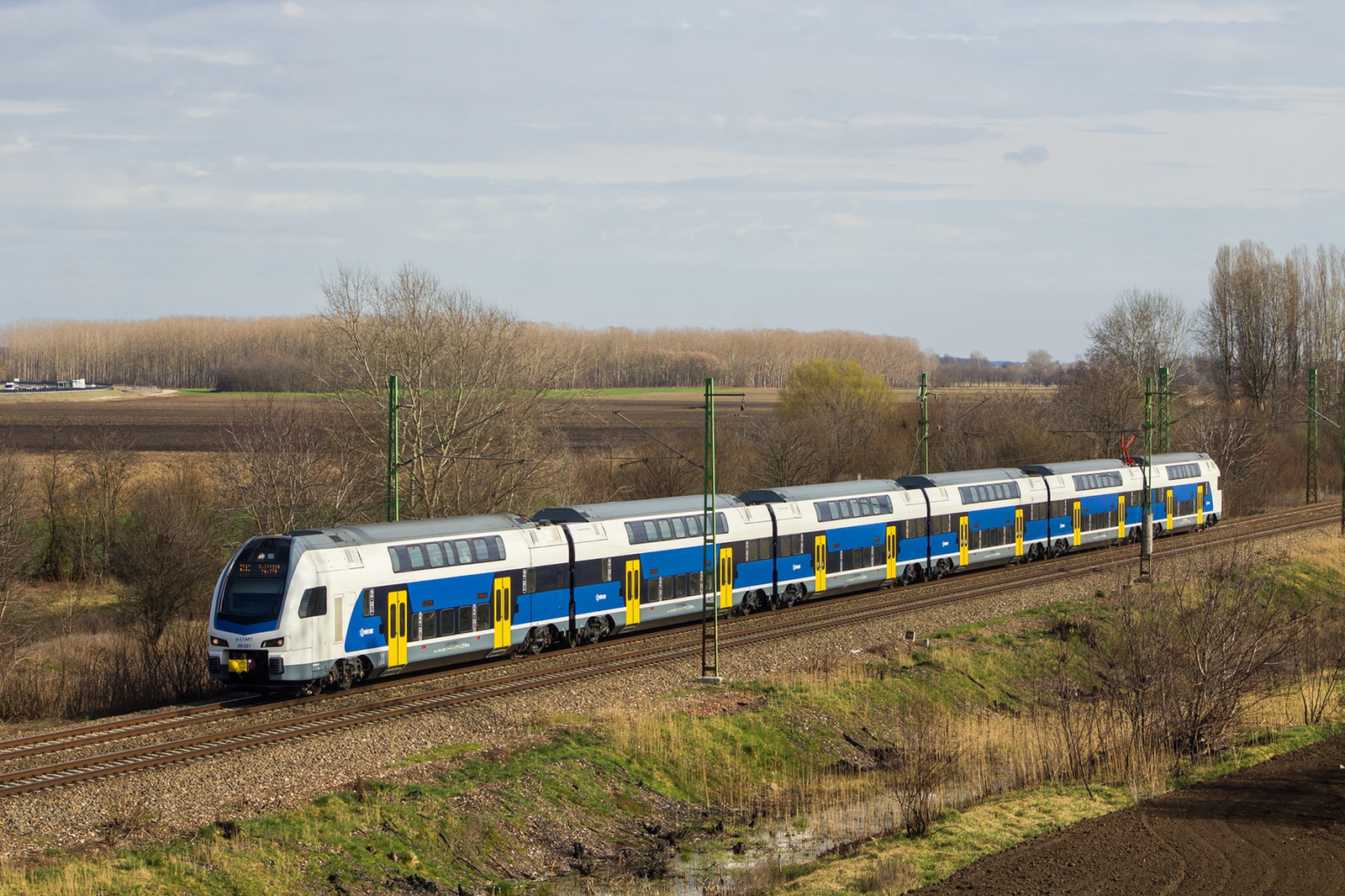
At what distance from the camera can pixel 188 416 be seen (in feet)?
416

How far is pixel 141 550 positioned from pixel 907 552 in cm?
2959

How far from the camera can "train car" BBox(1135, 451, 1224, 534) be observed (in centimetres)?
5853

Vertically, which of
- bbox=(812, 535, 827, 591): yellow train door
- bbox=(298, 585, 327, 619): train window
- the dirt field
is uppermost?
the dirt field

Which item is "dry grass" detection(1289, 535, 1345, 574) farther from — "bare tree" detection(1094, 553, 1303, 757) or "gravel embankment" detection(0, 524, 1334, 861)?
"bare tree" detection(1094, 553, 1303, 757)

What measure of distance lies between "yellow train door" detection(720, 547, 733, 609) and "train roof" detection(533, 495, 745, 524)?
4.79ft

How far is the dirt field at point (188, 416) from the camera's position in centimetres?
7744

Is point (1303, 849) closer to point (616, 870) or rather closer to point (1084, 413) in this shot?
point (616, 870)

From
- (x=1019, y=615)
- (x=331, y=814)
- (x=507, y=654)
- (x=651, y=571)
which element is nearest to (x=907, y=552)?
(x=1019, y=615)

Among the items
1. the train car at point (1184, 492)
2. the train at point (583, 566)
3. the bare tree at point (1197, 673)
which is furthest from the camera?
the train car at point (1184, 492)

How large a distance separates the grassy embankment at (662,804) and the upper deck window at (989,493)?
54.9 feet

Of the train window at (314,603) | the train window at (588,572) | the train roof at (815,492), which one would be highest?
the train roof at (815,492)

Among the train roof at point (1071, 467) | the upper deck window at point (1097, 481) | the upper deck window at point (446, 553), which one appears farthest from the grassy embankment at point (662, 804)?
the upper deck window at point (1097, 481)

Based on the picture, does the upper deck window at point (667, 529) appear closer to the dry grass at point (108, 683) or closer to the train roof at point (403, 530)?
the train roof at point (403, 530)

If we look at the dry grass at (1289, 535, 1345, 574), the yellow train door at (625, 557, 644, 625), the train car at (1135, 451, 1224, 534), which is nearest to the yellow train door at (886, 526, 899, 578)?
the yellow train door at (625, 557, 644, 625)
